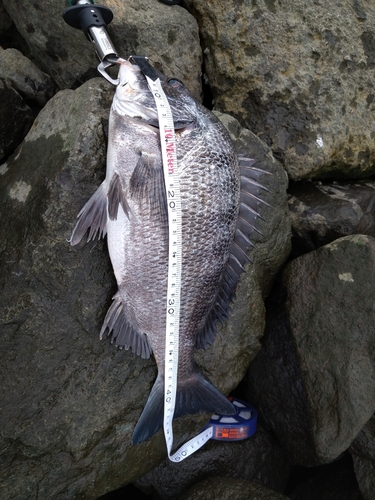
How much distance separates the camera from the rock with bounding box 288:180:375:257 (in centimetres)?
385

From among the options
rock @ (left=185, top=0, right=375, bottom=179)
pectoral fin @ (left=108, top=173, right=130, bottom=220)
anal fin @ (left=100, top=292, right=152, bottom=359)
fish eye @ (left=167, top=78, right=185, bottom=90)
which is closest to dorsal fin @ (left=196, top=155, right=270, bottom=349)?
anal fin @ (left=100, top=292, right=152, bottom=359)

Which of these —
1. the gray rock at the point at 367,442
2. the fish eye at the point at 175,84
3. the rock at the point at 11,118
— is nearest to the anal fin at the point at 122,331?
the fish eye at the point at 175,84

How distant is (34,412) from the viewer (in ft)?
9.59

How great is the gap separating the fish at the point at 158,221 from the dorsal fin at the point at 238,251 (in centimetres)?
2

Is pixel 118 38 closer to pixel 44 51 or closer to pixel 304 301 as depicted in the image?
pixel 44 51

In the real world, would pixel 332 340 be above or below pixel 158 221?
below

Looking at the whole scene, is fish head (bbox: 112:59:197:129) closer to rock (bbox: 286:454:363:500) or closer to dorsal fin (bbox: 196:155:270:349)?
dorsal fin (bbox: 196:155:270:349)

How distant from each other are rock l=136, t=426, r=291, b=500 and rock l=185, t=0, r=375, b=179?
2237mm

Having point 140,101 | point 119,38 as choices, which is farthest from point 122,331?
point 119,38

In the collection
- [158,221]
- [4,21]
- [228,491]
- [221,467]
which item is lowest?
[221,467]

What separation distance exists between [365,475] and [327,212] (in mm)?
2066

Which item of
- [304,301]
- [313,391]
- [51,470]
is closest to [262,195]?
[304,301]

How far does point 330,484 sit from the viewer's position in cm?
415

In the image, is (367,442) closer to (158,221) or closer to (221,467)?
(221,467)
